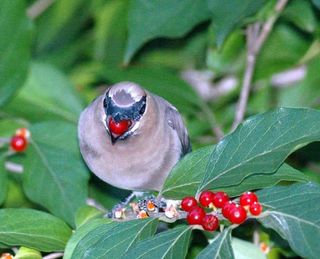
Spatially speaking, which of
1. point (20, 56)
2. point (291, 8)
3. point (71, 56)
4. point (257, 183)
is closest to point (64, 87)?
point (20, 56)

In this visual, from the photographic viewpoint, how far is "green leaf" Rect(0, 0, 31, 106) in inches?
182

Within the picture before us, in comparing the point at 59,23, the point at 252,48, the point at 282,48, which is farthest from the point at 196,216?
the point at 59,23

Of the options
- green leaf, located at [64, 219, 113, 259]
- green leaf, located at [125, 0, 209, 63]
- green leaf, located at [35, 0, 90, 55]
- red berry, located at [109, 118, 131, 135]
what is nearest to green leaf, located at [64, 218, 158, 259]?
green leaf, located at [64, 219, 113, 259]

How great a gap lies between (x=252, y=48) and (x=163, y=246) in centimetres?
198

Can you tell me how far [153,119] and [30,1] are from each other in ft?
8.76

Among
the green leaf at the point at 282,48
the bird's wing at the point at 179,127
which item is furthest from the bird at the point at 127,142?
the green leaf at the point at 282,48

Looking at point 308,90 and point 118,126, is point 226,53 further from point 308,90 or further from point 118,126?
point 118,126

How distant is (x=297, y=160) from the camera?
5.64 metres

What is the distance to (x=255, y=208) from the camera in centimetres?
319

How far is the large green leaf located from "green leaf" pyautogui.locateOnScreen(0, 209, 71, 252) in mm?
448

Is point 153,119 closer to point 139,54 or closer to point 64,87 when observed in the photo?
point 64,87

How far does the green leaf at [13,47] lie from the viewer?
4633mm

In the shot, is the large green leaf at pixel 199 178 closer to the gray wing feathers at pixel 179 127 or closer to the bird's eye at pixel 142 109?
the bird's eye at pixel 142 109

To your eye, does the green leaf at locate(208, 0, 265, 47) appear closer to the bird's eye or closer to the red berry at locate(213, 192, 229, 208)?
the bird's eye
